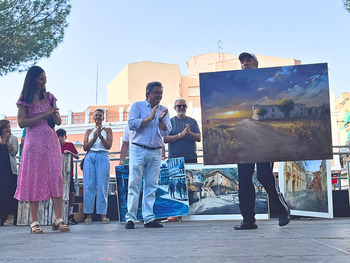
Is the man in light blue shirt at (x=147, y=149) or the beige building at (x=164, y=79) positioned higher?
the beige building at (x=164, y=79)

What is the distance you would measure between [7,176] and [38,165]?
234 cm

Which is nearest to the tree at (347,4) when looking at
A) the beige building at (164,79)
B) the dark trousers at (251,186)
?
the dark trousers at (251,186)

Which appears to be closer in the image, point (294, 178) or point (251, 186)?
point (251, 186)

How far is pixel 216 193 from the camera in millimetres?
6738

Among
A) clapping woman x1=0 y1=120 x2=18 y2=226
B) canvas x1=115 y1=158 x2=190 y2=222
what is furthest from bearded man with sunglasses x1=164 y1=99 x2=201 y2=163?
clapping woman x1=0 y1=120 x2=18 y2=226

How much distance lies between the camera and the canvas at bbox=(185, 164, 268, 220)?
6.58 meters

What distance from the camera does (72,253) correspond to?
110 inches

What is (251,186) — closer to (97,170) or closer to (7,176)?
(97,170)

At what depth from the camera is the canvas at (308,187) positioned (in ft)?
20.8

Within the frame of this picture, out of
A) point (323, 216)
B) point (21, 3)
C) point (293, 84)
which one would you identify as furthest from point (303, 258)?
point (21, 3)

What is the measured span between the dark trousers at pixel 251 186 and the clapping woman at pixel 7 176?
3.87 m

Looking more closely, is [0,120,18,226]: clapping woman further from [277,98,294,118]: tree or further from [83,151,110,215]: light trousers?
[277,98,294,118]: tree

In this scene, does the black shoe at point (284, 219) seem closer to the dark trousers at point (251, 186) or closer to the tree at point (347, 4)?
the dark trousers at point (251, 186)

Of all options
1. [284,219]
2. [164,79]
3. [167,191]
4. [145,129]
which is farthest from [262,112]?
[164,79]
